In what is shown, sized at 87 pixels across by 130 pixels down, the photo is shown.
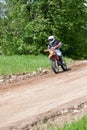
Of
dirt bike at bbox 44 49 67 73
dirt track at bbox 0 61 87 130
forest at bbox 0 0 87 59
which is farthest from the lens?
forest at bbox 0 0 87 59

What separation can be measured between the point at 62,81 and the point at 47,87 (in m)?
1.35

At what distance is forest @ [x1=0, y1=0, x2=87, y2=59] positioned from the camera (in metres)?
34.9

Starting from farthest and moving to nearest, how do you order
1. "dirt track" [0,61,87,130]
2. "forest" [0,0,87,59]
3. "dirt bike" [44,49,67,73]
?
1. "forest" [0,0,87,59]
2. "dirt bike" [44,49,67,73]
3. "dirt track" [0,61,87,130]

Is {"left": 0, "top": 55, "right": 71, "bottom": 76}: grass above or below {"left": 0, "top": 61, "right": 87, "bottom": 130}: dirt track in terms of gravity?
below

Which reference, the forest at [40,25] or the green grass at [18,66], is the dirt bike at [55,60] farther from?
the forest at [40,25]

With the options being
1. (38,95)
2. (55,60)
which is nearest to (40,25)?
(55,60)

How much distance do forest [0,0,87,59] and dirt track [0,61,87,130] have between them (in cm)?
1827

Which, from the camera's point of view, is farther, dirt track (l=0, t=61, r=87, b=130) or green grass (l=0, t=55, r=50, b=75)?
green grass (l=0, t=55, r=50, b=75)

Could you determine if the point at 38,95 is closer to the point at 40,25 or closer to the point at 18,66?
the point at 18,66

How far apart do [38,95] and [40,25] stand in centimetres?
2249

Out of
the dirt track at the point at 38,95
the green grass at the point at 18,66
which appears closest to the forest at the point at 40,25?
the green grass at the point at 18,66

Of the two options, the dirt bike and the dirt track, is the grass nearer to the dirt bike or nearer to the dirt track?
the dirt bike

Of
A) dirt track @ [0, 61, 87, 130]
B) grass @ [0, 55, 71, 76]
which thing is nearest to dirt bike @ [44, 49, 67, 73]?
grass @ [0, 55, 71, 76]

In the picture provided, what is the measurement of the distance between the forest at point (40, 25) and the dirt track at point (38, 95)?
18269mm
